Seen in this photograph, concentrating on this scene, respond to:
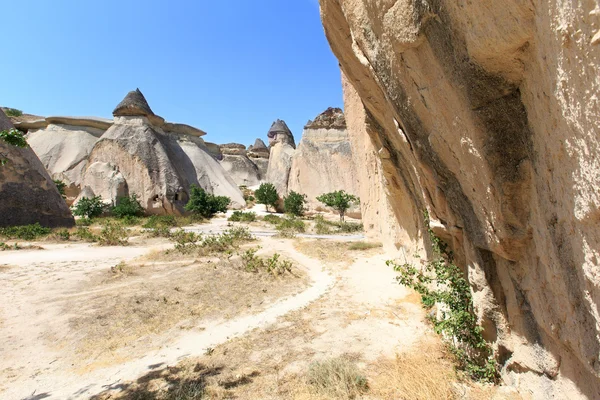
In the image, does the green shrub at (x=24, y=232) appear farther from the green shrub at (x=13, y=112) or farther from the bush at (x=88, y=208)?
the green shrub at (x=13, y=112)

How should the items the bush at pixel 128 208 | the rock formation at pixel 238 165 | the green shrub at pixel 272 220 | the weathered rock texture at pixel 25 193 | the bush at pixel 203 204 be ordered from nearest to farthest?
1. the weathered rock texture at pixel 25 193
2. the green shrub at pixel 272 220
3. the bush at pixel 128 208
4. the bush at pixel 203 204
5. the rock formation at pixel 238 165

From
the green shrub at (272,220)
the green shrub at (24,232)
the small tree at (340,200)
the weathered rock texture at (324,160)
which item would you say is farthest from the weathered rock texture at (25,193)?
the weathered rock texture at (324,160)

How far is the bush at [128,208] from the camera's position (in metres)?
20.7

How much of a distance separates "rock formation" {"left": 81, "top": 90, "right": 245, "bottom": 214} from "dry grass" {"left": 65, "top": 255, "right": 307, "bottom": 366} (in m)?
16.3

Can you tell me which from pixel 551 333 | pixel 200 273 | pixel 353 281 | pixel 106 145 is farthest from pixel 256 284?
pixel 106 145

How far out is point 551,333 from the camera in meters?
2.04

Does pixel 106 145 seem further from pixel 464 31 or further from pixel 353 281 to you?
pixel 464 31

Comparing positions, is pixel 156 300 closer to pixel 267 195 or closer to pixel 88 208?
pixel 88 208

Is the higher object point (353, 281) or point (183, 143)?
point (183, 143)

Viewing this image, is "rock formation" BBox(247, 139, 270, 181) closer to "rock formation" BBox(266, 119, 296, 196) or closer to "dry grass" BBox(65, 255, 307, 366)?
"rock formation" BBox(266, 119, 296, 196)

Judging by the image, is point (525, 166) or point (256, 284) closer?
point (525, 166)

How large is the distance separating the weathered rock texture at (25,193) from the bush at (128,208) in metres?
5.39

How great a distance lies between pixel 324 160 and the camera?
2586 centimetres

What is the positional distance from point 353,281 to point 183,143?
1030 inches
